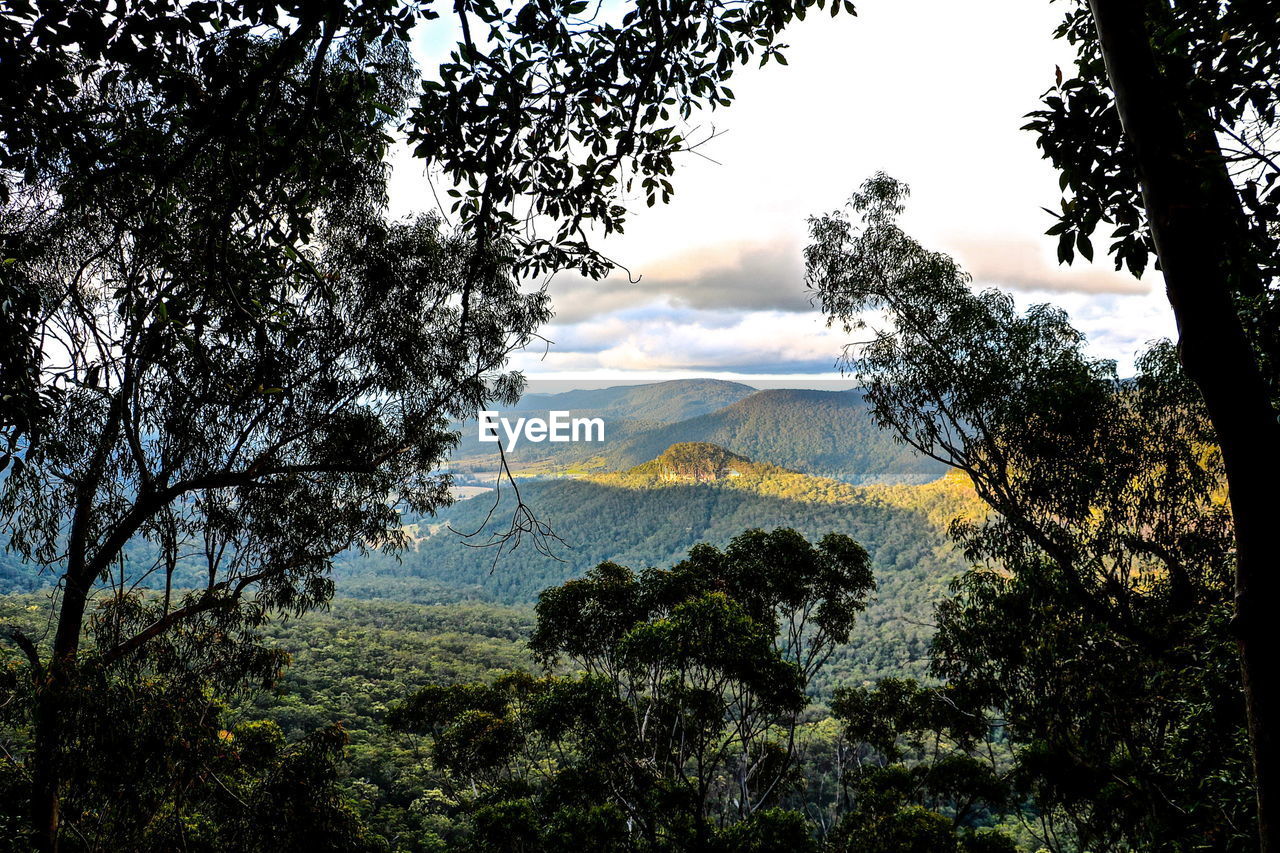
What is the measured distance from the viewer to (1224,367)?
102cm

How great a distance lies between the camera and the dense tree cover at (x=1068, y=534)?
4.76m

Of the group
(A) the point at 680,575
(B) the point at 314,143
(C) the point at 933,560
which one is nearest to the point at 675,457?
(C) the point at 933,560

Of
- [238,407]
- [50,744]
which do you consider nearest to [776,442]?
[238,407]

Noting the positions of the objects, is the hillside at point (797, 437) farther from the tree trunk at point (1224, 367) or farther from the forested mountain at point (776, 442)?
the tree trunk at point (1224, 367)

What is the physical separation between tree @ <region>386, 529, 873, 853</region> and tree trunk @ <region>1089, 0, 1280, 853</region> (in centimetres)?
561

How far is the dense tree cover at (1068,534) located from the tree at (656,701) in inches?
80.6

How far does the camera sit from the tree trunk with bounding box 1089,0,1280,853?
99 cm

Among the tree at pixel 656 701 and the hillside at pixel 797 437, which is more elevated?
the hillside at pixel 797 437

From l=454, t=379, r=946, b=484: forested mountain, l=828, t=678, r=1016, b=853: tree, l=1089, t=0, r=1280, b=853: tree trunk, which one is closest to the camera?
l=1089, t=0, r=1280, b=853: tree trunk

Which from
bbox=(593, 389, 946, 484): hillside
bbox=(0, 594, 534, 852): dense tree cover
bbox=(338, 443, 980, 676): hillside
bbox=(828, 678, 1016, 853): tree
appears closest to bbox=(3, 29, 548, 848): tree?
bbox=(0, 594, 534, 852): dense tree cover

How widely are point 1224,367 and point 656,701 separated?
809cm

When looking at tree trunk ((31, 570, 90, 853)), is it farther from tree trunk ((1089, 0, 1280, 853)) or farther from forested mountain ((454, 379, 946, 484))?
forested mountain ((454, 379, 946, 484))

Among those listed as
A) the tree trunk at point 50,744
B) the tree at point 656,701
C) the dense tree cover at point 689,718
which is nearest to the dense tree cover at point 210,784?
the tree trunk at point 50,744

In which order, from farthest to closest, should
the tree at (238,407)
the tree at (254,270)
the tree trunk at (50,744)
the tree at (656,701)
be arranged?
1. the tree at (656,701)
2. the tree trunk at (50,744)
3. the tree at (238,407)
4. the tree at (254,270)
